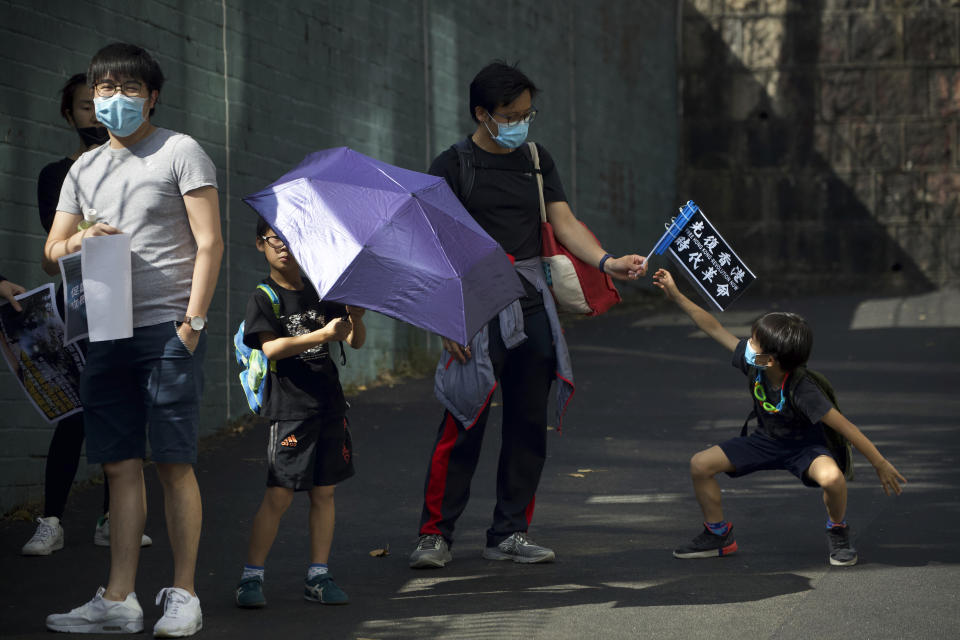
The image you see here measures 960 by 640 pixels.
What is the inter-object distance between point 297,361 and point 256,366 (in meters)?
0.15

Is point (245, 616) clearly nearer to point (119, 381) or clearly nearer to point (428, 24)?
point (119, 381)

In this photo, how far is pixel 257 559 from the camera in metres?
4.86

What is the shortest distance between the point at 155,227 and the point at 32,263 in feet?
8.02

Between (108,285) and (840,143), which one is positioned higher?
(840,143)

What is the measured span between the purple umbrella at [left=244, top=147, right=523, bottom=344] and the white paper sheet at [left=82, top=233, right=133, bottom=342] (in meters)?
0.46

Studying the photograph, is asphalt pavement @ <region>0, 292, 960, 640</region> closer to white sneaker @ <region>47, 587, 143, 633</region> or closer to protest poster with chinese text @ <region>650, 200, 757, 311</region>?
white sneaker @ <region>47, 587, 143, 633</region>

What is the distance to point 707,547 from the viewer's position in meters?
5.53

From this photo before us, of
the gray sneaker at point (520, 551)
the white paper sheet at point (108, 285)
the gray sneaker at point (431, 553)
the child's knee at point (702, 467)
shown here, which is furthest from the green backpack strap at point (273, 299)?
the child's knee at point (702, 467)

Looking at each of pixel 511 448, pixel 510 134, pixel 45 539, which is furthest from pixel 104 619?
pixel 510 134

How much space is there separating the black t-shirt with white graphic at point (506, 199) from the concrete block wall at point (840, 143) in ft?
40.5

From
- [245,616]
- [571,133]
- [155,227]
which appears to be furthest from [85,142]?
[571,133]

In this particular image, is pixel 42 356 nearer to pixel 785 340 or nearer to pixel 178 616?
pixel 178 616

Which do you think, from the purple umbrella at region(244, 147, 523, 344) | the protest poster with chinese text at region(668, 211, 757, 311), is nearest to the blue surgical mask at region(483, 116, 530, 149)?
the purple umbrella at region(244, 147, 523, 344)

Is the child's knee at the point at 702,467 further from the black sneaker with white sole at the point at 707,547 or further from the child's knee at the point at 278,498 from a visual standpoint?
the child's knee at the point at 278,498
